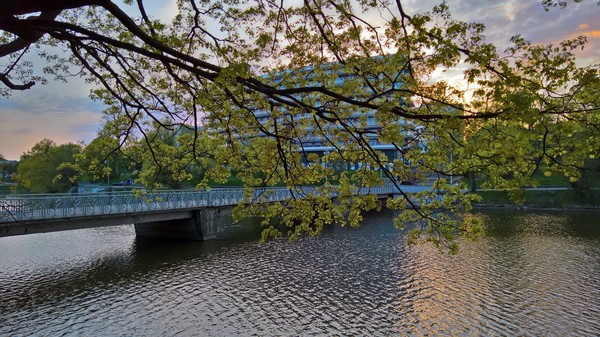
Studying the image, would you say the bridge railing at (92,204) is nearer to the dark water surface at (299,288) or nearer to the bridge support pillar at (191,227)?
the bridge support pillar at (191,227)

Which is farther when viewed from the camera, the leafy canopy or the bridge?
the bridge

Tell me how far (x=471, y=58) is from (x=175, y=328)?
1319 centimetres

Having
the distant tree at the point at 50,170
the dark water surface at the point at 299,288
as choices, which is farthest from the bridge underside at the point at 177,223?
the distant tree at the point at 50,170

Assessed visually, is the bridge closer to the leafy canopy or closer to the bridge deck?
the bridge deck

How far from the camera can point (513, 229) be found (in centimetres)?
3409

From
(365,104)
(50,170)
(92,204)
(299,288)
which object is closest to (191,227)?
(92,204)

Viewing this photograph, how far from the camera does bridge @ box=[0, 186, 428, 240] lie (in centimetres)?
1983

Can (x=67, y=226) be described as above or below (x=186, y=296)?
above

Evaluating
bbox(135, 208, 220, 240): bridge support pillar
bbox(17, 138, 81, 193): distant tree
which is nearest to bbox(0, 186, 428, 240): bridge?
bbox(135, 208, 220, 240): bridge support pillar

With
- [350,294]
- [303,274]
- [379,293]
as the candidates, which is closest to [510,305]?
[379,293]

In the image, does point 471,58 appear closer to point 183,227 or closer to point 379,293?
point 379,293

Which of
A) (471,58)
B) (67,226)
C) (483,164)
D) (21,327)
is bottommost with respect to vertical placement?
(21,327)

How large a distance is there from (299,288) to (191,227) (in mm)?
14722

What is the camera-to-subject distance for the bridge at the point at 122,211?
19.8 meters
